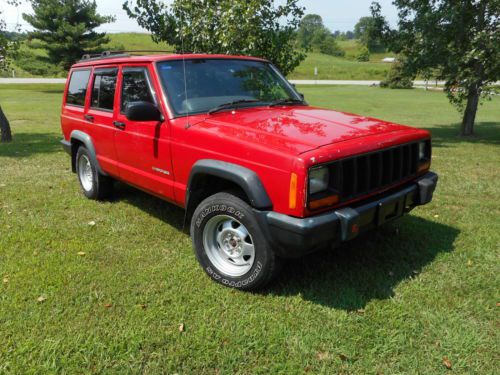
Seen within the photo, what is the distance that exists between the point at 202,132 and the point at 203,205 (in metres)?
0.62

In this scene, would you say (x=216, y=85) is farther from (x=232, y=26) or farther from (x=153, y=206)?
(x=232, y=26)

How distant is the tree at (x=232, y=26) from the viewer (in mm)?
8344

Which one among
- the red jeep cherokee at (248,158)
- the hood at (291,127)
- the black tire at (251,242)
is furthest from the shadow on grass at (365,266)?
the hood at (291,127)

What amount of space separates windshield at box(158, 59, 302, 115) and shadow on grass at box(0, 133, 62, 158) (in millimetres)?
6309

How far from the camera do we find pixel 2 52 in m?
10.9

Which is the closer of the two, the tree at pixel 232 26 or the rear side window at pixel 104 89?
the rear side window at pixel 104 89

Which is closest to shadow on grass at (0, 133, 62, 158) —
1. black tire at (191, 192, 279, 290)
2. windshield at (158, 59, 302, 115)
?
windshield at (158, 59, 302, 115)

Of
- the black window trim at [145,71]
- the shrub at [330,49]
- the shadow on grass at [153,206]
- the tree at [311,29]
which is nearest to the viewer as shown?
the black window trim at [145,71]

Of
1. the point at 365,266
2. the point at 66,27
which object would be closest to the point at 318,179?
the point at 365,266

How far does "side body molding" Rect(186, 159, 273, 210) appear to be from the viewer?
3.06 m

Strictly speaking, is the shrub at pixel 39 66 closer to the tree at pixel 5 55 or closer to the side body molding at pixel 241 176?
the tree at pixel 5 55

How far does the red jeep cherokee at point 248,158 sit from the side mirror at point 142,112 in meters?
0.01

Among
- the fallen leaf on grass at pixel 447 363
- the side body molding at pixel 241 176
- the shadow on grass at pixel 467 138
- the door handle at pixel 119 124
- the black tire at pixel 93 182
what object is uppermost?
the door handle at pixel 119 124

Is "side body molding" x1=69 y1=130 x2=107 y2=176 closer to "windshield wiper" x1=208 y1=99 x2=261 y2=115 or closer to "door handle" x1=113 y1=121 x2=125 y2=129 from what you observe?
"door handle" x1=113 y1=121 x2=125 y2=129
